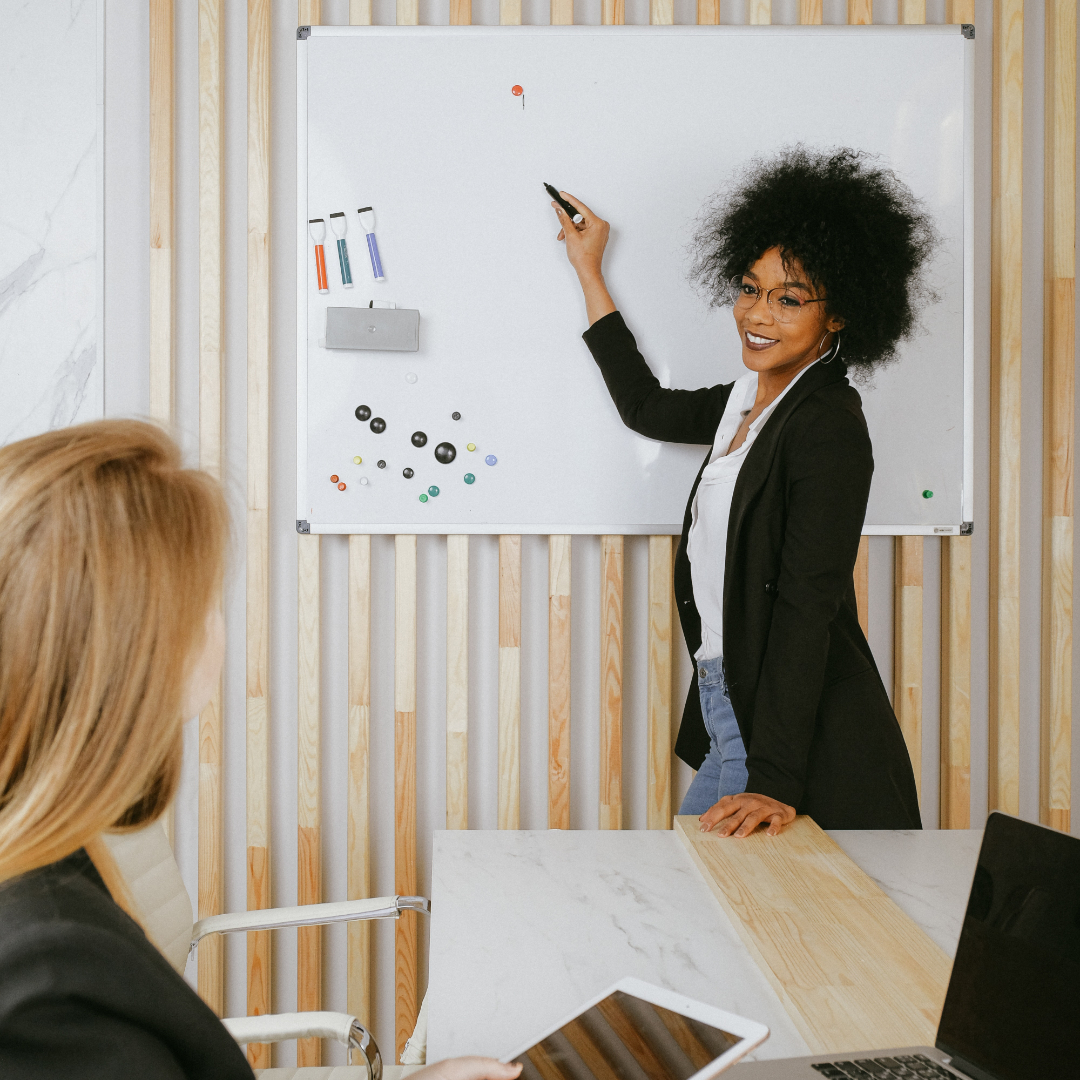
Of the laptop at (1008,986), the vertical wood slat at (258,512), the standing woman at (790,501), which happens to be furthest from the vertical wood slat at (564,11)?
the laptop at (1008,986)

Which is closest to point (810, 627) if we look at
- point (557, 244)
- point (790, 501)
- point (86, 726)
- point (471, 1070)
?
point (790, 501)

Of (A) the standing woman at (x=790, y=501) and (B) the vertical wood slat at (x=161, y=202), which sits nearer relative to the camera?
(A) the standing woman at (x=790, y=501)

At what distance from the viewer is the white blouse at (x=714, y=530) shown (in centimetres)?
185

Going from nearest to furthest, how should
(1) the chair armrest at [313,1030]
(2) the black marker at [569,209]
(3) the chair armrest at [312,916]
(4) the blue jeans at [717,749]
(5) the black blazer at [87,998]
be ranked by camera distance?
1. (5) the black blazer at [87,998]
2. (1) the chair armrest at [313,1030]
3. (3) the chair armrest at [312,916]
4. (4) the blue jeans at [717,749]
5. (2) the black marker at [569,209]

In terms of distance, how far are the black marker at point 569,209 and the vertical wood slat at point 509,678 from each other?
2.51 feet

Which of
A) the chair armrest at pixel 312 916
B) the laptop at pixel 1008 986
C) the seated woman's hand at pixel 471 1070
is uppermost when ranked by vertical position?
the laptop at pixel 1008 986

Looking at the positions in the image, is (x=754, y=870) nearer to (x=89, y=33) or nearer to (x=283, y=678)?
(x=283, y=678)

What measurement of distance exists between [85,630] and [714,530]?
1383 millimetres

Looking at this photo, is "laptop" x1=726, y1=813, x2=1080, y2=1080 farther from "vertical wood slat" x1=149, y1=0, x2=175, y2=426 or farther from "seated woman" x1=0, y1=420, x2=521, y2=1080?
"vertical wood slat" x1=149, y1=0, x2=175, y2=426

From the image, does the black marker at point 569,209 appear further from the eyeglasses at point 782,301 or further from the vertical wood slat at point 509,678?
the vertical wood slat at point 509,678

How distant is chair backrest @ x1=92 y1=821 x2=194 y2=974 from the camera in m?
1.54

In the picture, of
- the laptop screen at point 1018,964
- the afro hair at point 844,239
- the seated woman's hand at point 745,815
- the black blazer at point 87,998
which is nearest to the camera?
the black blazer at point 87,998

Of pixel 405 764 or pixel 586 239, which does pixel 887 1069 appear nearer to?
pixel 405 764

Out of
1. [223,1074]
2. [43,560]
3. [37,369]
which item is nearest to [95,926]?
[223,1074]
